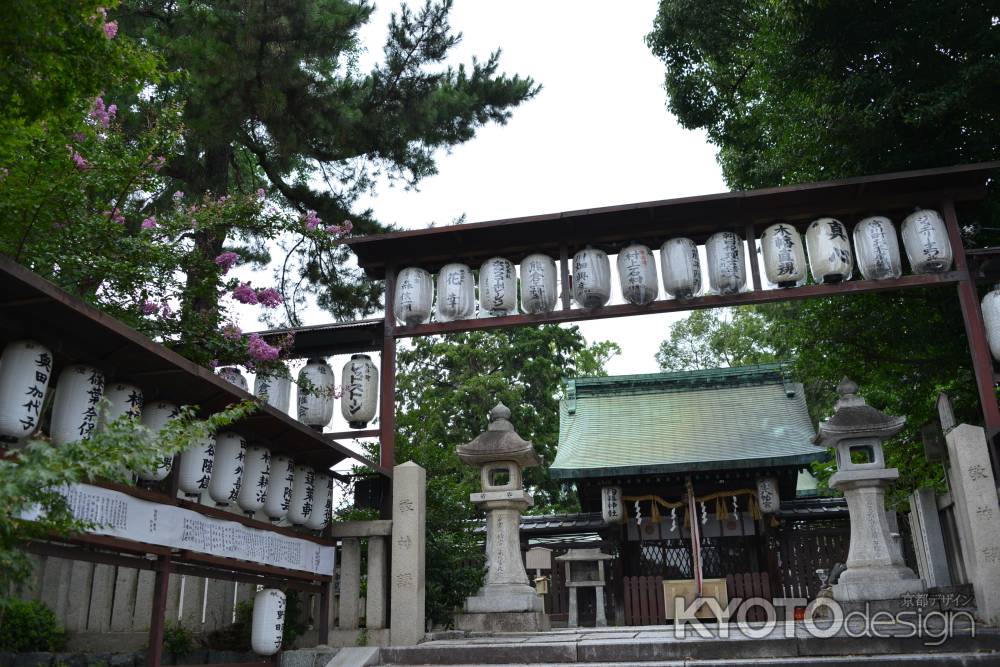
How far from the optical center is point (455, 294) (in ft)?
34.7

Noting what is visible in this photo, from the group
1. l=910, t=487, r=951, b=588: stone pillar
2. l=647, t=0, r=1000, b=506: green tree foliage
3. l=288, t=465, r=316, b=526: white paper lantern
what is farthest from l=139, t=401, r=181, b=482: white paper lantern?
l=647, t=0, r=1000, b=506: green tree foliage

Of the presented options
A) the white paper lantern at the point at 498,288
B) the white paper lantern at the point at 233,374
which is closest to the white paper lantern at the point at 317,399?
the white paper lantern at the point at 233,374

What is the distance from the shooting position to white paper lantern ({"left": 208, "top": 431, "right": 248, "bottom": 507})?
25.4ft

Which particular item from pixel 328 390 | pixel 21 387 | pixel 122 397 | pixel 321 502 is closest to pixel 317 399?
pixel 328 390

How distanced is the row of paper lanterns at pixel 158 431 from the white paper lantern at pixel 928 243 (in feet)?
24.5

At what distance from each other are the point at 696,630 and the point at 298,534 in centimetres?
421

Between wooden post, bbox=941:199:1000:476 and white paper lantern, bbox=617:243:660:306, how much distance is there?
3465 mm

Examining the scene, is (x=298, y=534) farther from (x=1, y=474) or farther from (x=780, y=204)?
(x=780, y=204)

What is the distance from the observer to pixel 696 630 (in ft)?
25.5

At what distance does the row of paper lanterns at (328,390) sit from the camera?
1078cm

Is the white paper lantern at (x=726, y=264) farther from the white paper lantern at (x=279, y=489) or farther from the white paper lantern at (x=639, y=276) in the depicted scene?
the white paper lantern at (x=279, y=489)

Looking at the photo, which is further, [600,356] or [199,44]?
[600,356]

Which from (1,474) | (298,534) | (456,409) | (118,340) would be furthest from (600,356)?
(1,474)

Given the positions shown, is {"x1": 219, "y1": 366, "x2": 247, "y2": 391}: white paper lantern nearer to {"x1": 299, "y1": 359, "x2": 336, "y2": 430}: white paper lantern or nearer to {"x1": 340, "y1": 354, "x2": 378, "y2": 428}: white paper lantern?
{"x1": 299, "y1": 359, "x2": 336, "y2": 430}: white paper lantern
